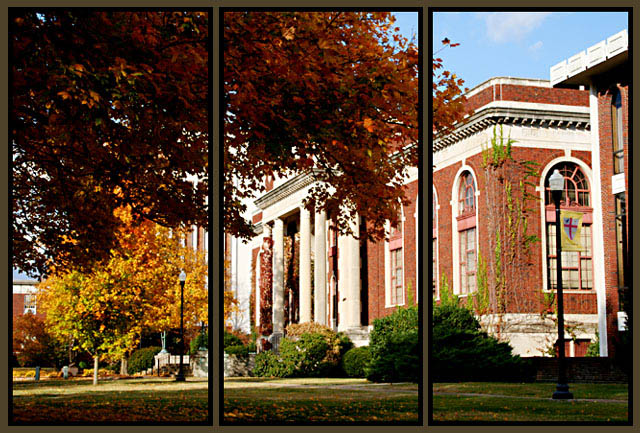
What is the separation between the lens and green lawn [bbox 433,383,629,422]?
15840mm

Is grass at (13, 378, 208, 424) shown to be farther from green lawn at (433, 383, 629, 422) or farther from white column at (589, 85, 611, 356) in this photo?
white column at (589, 85, 611, 356)

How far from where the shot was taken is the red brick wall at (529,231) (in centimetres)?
3291

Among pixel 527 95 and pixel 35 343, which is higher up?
pixel 527 95

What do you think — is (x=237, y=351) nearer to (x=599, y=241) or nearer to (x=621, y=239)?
(x=599, y=241)

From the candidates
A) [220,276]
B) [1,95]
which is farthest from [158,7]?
[220,276]

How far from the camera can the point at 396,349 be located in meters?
29.0

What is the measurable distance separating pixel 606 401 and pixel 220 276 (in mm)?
11041

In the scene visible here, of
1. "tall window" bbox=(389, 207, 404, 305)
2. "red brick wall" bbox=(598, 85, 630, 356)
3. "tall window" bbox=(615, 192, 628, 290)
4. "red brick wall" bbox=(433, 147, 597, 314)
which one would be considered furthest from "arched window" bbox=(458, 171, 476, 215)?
"tall window" bbox=(615, 192, 628, 290)

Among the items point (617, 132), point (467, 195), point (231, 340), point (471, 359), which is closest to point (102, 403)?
point (471, 359)

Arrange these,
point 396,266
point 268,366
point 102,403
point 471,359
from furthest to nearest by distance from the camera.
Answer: point 396,266
point 268,366
point 471,359
point 102,403

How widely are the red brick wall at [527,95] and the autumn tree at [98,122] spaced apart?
1923cm

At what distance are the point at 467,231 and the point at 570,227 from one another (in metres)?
4.85

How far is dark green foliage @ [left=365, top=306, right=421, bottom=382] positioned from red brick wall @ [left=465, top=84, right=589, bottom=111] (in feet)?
31.4

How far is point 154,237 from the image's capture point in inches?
1208
